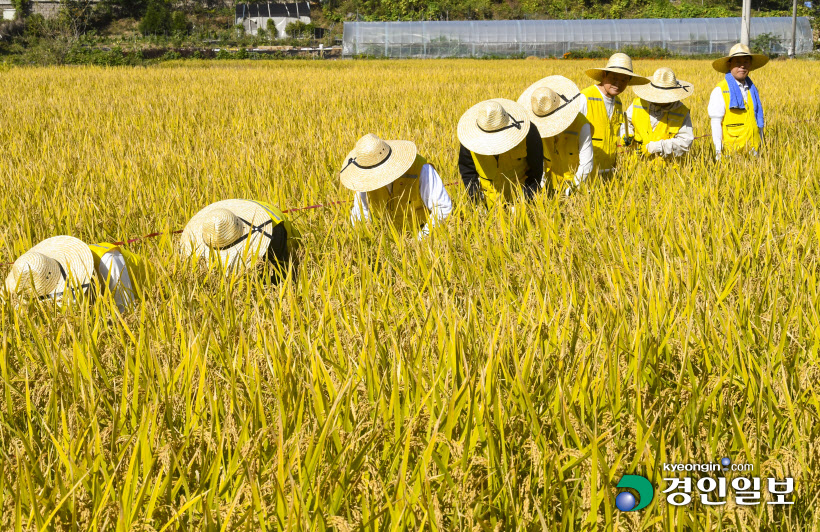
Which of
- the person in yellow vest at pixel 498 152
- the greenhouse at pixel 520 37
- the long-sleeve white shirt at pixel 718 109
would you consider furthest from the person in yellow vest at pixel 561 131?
the greenhouse at pixel 520 37

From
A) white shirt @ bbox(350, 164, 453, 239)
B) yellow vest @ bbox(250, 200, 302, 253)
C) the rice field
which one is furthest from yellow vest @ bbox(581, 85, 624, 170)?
yellow vest @ bbox(250, 200, 302, 253)

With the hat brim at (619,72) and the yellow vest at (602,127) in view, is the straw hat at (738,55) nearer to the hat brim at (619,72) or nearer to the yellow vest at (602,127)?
the hat brim at (619,72)

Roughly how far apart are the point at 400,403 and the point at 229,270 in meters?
1.16

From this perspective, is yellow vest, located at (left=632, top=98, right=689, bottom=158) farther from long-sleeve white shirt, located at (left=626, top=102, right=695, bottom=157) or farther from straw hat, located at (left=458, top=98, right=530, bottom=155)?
straw hat, located at (left=458, top=98, right=530, bottom=155)

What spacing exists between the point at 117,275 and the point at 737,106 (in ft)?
12.3

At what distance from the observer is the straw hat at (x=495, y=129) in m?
3.18

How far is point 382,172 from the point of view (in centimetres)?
293

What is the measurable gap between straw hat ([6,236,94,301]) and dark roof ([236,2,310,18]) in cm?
4815

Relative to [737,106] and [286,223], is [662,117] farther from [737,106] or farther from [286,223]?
[286,223]

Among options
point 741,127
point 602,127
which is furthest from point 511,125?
point 741,127

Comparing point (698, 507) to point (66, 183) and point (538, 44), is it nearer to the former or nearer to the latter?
point (66, 183)

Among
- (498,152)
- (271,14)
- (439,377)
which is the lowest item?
(439,377)

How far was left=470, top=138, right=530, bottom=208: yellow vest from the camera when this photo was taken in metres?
3.45

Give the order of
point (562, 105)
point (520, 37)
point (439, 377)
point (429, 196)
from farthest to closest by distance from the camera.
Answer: point (520, 37)
point (562, 105)
point (429, 196)
point (439, 377)
